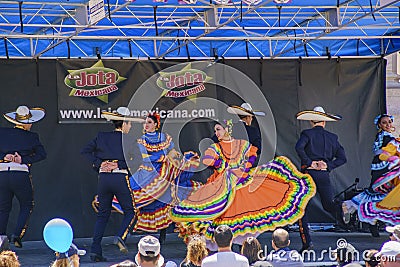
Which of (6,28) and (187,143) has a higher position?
(6,28)

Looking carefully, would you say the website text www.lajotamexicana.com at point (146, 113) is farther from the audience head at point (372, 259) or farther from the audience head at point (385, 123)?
the audience head at point (372, 259)

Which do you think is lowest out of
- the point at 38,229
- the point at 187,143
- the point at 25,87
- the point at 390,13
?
the point at 38,229

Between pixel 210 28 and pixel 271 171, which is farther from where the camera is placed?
pixel 210 28

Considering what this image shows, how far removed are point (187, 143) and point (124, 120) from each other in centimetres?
260

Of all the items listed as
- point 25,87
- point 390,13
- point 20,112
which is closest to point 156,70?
point 25,87

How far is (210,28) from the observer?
1005 centimetres

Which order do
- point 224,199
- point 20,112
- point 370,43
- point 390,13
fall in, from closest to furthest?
point 224,199 → point 20,112 → point 390,13 → point 370,43

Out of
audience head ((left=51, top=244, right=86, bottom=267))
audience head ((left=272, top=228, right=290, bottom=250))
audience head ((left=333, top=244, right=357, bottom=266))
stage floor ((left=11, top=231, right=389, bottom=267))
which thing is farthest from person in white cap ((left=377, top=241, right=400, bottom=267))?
stage floor ((left=11, top=231, right=389, bottom=267))

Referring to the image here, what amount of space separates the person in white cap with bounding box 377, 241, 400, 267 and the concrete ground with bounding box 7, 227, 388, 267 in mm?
3353

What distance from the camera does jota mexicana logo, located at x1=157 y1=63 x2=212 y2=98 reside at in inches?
450

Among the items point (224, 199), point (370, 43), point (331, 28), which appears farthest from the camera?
point (370, 43)

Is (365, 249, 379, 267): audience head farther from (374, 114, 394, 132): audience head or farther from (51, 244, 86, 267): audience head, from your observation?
(374, 114, 394, 132): audience head

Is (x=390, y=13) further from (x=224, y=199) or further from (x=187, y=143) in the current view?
(x=224, y=199)

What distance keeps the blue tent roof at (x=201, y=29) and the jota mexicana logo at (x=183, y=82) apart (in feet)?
0.94
